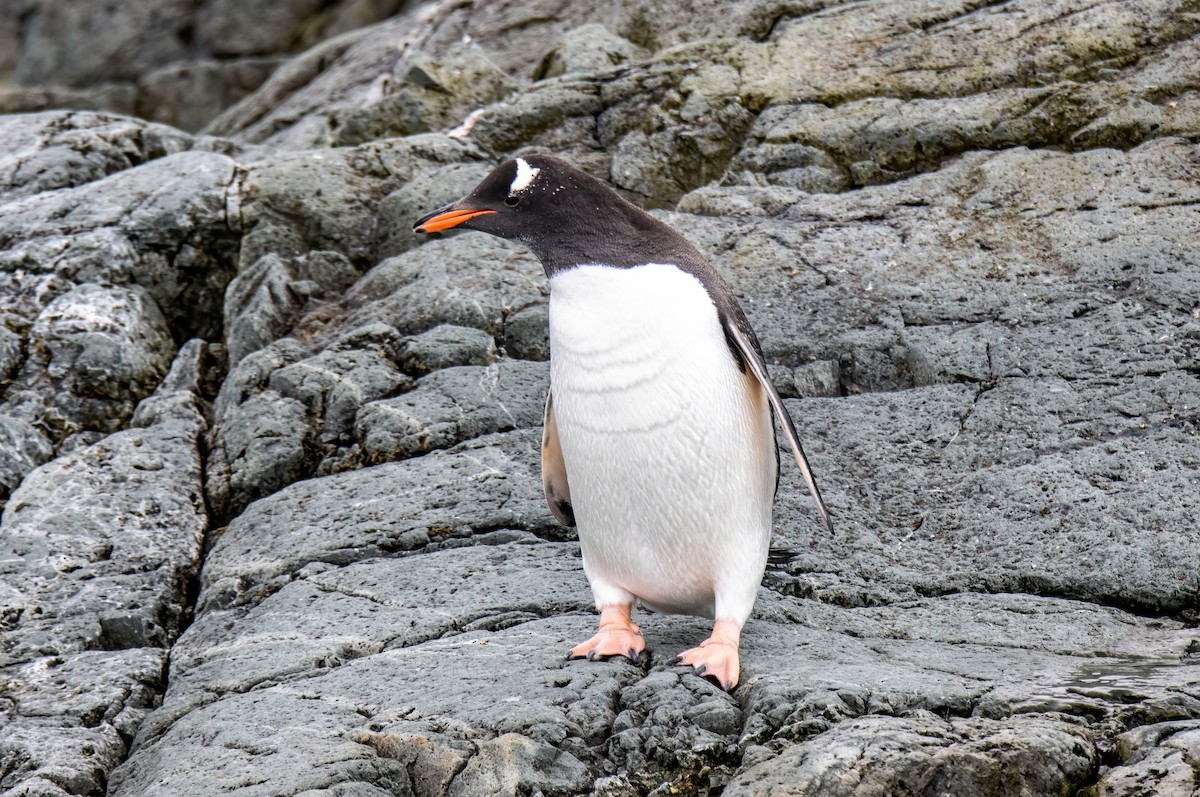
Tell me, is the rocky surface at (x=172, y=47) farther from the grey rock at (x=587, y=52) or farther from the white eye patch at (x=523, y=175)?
the white eye patch at (x=523, y=175)

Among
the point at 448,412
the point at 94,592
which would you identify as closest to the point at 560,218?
the point at 448,412

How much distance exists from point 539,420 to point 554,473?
713 millimetres

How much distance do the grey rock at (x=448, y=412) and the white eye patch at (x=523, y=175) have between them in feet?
3.99

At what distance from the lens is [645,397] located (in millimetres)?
3367

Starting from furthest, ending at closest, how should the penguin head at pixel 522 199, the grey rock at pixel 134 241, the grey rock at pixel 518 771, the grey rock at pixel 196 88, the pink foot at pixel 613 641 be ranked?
the grey rock at pixel 196 88 < the grey rock at pixel 134 241 < the penguin head at pixel 522 199 < the pink foot at pixel 613 641 < the grey rock at pixel 518 771

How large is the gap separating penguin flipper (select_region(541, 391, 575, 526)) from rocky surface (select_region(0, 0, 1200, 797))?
0.21m

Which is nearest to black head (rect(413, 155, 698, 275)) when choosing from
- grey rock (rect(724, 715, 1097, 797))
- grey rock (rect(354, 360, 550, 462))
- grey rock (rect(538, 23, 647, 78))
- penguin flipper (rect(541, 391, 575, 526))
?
penguin flipper (rect(541, 391, 575, 526))

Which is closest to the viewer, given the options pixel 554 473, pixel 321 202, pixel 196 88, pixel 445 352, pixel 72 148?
pixel 554 473

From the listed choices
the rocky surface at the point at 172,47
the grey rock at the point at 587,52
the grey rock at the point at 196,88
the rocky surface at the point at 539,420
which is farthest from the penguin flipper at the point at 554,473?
the grey rock at the point at 196,88

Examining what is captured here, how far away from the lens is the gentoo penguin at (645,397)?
3367 millimetres

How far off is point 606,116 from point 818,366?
7.07 feet

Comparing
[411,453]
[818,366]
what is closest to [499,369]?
[411,453]

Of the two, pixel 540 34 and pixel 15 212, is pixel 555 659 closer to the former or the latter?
pixel 15 212

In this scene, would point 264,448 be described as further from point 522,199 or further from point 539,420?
point 522,199
